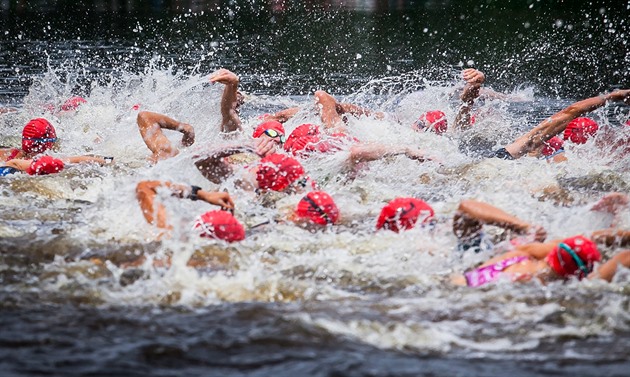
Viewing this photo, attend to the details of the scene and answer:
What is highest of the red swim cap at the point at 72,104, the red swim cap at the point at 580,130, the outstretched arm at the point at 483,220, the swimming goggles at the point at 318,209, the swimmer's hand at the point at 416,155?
the red swim cap at the point at 72,104

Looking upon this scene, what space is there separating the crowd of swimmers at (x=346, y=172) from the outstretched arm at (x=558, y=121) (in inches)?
0.5

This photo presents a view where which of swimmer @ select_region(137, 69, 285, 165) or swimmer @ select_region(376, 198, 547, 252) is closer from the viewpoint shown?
swimmer @ select_region(376, 198, 547, 252)

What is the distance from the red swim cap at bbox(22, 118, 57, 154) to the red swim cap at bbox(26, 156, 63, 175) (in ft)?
2.55

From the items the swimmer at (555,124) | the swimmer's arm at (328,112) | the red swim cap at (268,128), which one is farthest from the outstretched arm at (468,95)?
the red swim cap at (268,128)

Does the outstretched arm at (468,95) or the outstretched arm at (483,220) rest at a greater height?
the outstretched arm at (468,95)

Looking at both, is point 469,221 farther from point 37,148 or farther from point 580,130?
point 37,148

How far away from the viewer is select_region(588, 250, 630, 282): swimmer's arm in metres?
6.21

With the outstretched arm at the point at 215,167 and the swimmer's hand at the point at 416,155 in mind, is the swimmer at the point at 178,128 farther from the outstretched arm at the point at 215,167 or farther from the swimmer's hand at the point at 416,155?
the swimmer's hand at the point at 416,155

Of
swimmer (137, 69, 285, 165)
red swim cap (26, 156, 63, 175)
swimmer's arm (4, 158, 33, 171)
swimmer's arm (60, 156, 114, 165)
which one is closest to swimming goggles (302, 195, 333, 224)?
swimmer (137, 69, 285, 165)

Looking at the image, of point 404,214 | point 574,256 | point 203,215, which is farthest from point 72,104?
point 574,256

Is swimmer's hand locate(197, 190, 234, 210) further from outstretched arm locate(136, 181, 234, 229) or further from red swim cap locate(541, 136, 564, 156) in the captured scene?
red swim cap locate(541, 136, 564, 156)

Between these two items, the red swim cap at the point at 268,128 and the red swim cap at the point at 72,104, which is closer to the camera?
the red swim cap at the point at 268,128

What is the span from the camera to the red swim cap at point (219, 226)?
23.0 ft

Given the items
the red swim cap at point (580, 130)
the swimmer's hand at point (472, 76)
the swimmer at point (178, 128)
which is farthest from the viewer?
the red swim cap at point (580, 130)
